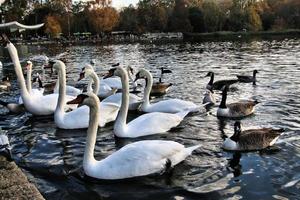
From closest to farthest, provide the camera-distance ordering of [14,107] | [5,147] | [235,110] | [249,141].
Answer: [5,147], [249,141], [235,110], [14,107]

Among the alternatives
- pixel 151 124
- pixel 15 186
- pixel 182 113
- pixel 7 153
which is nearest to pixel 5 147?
pixel 7 153

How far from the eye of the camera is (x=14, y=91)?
761 inches

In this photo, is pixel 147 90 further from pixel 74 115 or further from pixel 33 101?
pixel 33 101

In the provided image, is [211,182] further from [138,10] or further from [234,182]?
[138,10]

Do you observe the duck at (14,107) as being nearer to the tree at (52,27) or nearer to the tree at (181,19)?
the tree at (181,19)

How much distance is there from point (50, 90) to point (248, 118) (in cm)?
987

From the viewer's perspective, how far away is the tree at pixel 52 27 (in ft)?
372

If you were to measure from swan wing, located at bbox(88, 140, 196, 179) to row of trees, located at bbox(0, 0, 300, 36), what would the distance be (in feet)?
324

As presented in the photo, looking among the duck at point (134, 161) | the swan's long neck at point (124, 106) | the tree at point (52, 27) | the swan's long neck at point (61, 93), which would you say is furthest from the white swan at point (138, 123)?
the tree at point (52, 27)

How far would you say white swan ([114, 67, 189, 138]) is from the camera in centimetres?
1023

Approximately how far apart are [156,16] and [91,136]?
123342 millimetres

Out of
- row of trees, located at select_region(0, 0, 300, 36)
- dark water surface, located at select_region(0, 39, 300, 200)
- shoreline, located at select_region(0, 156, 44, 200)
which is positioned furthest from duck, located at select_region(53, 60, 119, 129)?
row of trees, located at select_region(0, 0, 300, 36)

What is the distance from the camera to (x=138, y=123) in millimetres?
10469

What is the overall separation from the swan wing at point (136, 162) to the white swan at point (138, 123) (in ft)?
7.90
